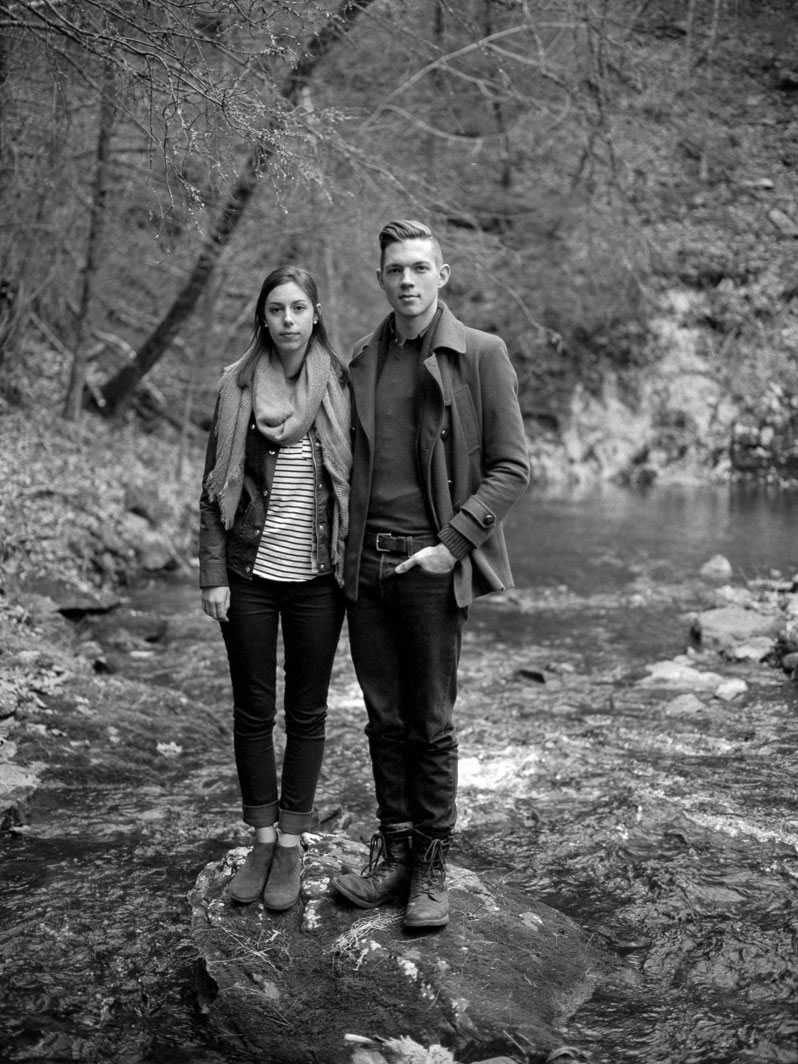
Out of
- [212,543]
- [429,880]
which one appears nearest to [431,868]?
[429,880]

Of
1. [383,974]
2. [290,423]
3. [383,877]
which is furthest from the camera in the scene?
[383,877]

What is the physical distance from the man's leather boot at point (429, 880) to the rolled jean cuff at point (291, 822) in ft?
1.28

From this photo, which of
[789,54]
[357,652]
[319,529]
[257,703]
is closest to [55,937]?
[257,703]

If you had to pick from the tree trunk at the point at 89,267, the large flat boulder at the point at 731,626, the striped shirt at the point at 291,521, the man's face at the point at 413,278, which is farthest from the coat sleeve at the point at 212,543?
the tree trunk at the point at 89,267

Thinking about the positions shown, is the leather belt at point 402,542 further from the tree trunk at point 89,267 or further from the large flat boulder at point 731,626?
the tree trunk at point 89,267

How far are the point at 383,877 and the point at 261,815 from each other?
17.7 inches

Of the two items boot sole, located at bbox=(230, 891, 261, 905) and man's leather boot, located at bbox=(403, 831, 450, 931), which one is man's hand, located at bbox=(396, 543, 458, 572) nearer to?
man's leather boot, located at bbox=(403, 831, 450, 931)

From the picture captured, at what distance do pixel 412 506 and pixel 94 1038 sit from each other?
1.76 meters

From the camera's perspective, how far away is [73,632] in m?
7.35

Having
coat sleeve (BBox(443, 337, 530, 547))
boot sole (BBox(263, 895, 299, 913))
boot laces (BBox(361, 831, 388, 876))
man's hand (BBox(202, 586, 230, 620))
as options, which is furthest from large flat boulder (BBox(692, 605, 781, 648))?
man's hand (BBox(202, 586, 230, 620))

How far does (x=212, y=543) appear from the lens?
3203 millimetres

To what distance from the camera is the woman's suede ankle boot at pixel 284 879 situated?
3148mm

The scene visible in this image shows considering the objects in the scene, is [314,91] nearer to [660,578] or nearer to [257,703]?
[660,578]

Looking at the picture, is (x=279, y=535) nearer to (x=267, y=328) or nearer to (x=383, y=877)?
(x=267, y=328)
